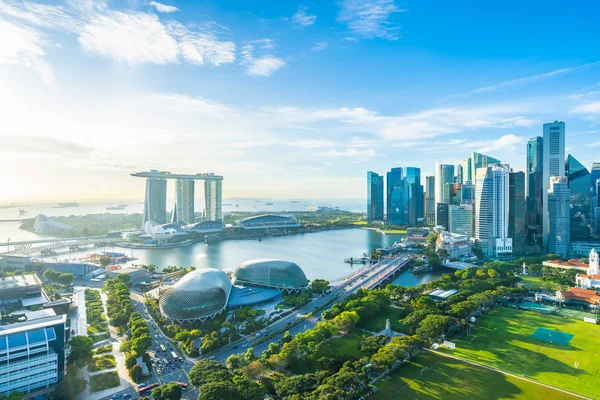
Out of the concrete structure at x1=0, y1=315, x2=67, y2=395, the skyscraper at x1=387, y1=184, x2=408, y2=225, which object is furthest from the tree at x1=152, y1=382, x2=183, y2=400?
the skyscraper at x1=387, y1=184, x2=408, y2=225

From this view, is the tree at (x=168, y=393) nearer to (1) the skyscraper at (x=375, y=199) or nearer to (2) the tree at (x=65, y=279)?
(2) the tree at (x=65, y=279)

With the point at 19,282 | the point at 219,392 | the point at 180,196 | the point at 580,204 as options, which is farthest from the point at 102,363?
the point at 180,196

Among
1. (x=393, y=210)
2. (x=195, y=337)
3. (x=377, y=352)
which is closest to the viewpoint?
(x=377, y=352)

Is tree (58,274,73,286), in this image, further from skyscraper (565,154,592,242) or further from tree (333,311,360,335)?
skyscraper (565,154,592,242)

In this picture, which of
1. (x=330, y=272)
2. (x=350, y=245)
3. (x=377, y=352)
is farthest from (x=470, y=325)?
(x=350, y=245)

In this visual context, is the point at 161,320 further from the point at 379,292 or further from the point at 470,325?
the point at 470,325

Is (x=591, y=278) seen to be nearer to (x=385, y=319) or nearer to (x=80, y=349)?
(x=385, y=319)

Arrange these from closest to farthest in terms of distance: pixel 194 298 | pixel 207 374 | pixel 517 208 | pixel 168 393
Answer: pixel 168 393
pixel 207 374
pixel 194 298
pixel 517 208
